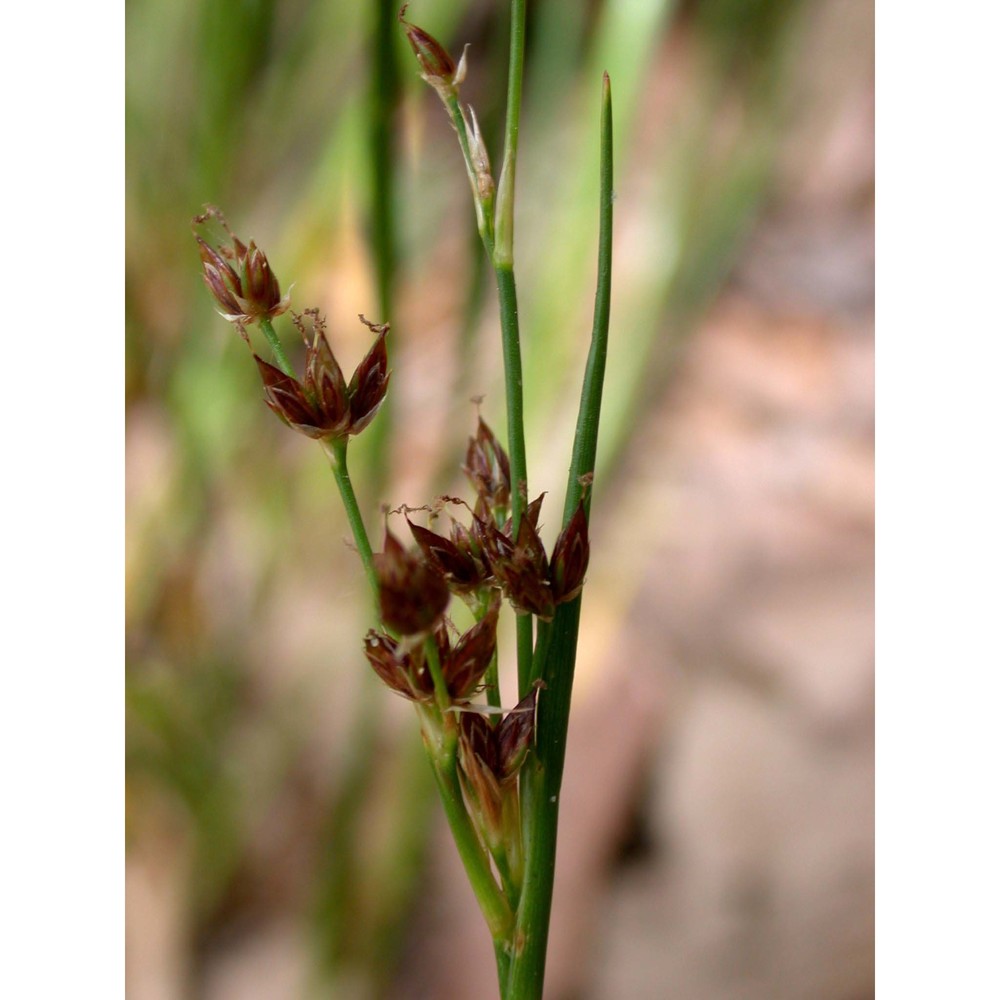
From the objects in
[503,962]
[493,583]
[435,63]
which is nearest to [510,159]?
[435,63]

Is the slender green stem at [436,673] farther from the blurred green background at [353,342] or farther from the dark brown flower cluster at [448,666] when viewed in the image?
the blurred green background at [353,342]

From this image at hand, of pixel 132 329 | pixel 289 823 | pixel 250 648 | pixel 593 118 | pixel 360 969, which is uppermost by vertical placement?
pixel 593 118

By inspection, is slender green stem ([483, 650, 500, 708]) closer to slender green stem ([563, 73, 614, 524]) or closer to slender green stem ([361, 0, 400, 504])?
slender green stem ([563, 73, 614, 524])

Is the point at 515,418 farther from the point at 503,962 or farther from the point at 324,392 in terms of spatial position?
the point at 503,962
